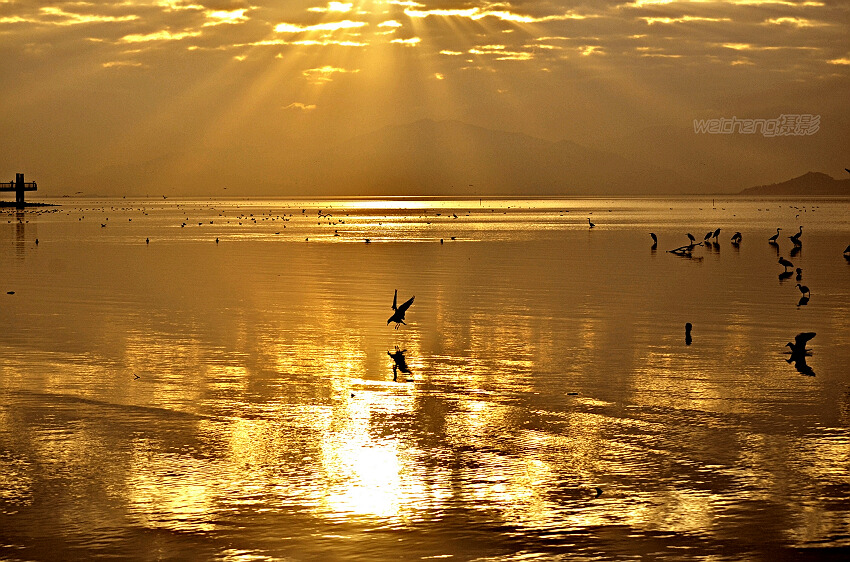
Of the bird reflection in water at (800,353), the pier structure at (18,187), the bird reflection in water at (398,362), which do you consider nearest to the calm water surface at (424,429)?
the bird reflection in water at (398,362)

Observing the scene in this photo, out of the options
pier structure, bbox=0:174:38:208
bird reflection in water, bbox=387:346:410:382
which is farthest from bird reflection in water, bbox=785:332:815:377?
pier structure, bbox=0:174:38:208

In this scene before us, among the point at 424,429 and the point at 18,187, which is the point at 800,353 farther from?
the point at 18,187

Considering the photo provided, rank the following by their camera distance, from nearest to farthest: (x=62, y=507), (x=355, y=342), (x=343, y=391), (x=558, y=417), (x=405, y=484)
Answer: (x=62, y=507) < (x=405, y=484) < (x=558, y=417) < (x=343, y=391) < (x=355, y=342)

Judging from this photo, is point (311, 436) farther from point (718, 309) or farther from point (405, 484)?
point (718, 309)

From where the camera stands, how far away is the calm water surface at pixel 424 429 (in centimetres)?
1132

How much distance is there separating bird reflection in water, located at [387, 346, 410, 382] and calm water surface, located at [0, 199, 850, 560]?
0.22 meters

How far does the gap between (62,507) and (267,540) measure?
289cm

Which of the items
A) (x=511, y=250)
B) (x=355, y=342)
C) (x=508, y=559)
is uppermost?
(x=511, y=250)

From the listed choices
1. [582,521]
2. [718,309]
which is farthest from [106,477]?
[718,309]

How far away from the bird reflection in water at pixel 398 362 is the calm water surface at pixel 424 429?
0.22 m

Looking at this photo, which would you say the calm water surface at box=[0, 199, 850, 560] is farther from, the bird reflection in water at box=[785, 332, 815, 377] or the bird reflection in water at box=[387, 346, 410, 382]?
the bird reflection in water at box=[785, 332, 815, 377]

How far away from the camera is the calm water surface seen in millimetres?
11320

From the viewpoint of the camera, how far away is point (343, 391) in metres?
18.9

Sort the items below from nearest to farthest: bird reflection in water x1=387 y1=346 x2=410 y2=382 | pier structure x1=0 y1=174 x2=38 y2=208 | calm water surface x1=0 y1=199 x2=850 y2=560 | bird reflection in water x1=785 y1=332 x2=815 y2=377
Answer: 1. calm water surface x1=0 y1=199 x2=850 y2=560
2. bird reflection in water x1=387 y1=346 x2=410 y2=382
3. bird reflection in water x1=785 y1=332 x2=815 y2=377
4. pier structure x1=0 y1=174 x2=38 y2=208
